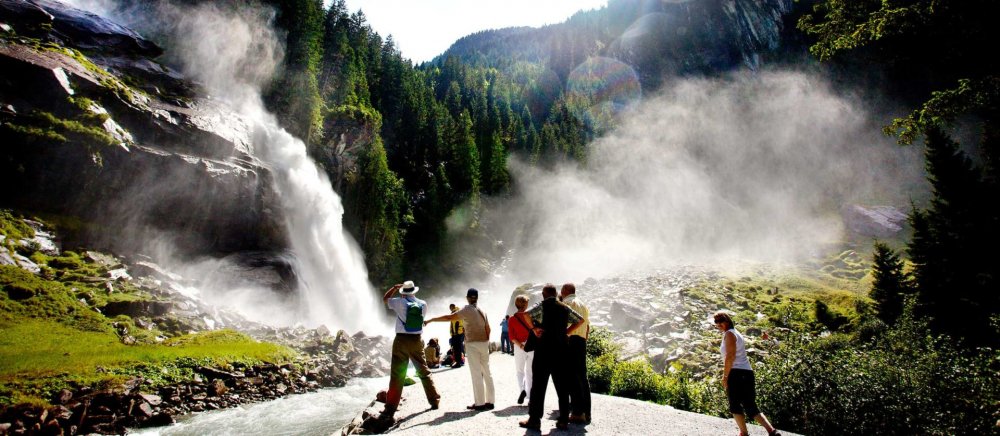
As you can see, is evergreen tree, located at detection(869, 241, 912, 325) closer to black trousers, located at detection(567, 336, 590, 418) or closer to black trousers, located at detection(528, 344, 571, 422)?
black trousers, located at detection(567, 336, 590, 418)

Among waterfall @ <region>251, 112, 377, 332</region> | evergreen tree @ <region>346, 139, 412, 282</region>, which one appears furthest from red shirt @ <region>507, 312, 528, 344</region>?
evergreen tree @ <region>346, 139, 412, 282</region>

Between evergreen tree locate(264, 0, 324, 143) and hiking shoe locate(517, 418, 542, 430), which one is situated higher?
evergreen tree locate(264, 0, 324, 143)

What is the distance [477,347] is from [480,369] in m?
0.51

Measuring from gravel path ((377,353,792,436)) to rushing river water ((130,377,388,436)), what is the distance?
10.8ft

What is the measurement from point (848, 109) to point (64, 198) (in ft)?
391

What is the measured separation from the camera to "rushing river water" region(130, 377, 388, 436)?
35.4ft

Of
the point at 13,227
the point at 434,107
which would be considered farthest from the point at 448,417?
the point at 434,107

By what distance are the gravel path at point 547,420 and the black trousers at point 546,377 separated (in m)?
0.32

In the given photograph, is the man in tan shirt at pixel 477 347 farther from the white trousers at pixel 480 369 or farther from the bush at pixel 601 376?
the bush at pixel 601 376

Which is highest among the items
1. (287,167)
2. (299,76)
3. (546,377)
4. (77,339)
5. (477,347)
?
(299,76)

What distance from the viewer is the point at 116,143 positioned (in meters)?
24.8

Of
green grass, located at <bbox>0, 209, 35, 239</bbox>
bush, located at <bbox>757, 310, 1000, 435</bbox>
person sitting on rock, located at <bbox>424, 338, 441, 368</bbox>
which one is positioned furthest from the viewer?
green grass, located at <bbox>0, 209, 35, 239</bbox>

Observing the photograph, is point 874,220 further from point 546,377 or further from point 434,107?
point 546,377

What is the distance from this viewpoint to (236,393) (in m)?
14.1
